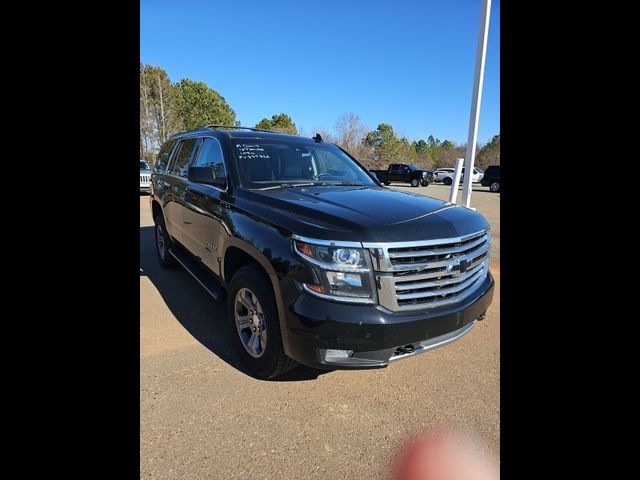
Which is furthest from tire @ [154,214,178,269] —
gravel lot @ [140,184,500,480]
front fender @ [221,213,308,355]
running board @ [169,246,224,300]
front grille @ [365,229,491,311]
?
front grille @ [365,229,491,311]

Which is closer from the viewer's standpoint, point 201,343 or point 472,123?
point 201,343

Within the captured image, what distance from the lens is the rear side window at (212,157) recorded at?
3437mm

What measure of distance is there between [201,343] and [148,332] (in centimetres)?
64

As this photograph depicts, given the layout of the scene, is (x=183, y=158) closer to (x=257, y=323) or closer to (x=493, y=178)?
(x=257, y=323)

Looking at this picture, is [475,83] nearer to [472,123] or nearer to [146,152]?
[472,123]

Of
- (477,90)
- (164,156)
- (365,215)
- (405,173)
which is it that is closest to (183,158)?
(164,156)

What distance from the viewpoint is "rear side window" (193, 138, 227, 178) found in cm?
344

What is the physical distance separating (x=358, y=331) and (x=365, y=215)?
73cm

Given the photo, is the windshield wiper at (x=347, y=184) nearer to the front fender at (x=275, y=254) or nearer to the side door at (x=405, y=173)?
the front fender at (x=275, y=254)

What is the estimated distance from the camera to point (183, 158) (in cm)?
471

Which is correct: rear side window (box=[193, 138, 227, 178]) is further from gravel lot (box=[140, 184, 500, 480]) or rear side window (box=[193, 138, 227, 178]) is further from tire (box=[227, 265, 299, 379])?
gravel lot (box=[140, 184, 500, 480])

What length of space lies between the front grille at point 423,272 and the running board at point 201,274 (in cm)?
174
